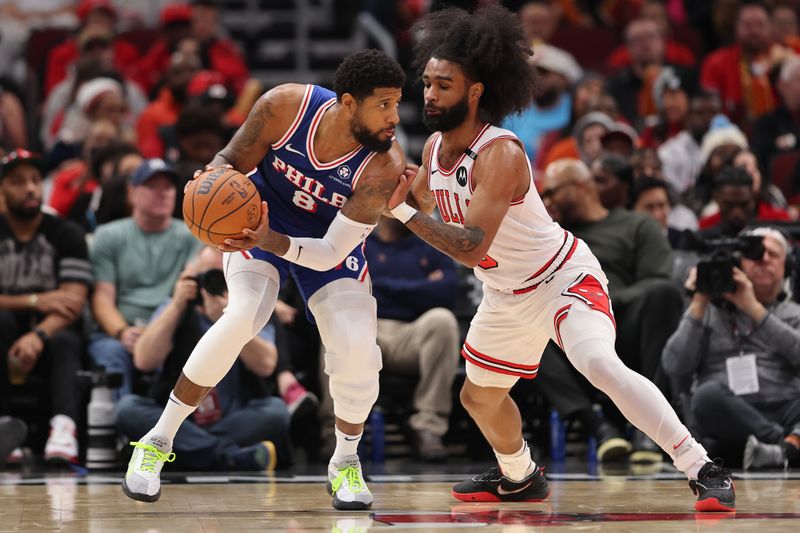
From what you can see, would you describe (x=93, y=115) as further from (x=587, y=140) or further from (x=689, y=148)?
(x=689, y=148)


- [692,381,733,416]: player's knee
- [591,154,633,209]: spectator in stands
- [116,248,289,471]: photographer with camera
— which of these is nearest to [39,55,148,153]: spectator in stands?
[116,248,289,471]: photographer with camera

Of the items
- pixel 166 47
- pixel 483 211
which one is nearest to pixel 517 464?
pixel 483 211

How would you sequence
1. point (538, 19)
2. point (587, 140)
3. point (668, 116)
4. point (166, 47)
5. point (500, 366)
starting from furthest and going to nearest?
point (166, 47)
point (538, 19)
point (668, 116)
point (587, 140)
point (500, 366)

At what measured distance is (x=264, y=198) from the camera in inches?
205

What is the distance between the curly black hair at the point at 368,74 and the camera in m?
4.84

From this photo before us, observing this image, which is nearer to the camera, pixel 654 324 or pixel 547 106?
pixel 654 324

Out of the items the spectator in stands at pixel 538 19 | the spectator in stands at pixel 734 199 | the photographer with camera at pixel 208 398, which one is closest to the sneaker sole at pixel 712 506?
the photographer with camera at pixel 208 398

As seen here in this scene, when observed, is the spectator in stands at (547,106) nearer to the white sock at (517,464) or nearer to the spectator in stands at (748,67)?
the spectator in stands at (748,67)

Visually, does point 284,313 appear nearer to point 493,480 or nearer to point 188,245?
point 188,245

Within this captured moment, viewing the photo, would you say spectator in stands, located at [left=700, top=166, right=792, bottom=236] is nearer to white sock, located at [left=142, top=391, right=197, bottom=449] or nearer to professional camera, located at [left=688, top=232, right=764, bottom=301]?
professional camera, located at [left=688, top=232, right=764, bottom=301]

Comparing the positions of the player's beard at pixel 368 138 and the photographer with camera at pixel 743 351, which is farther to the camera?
the photographer with camera at pixel 743 351

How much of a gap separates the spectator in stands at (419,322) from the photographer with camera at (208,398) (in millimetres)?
801

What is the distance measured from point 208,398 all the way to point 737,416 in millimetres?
2803

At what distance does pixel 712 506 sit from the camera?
470 cm
